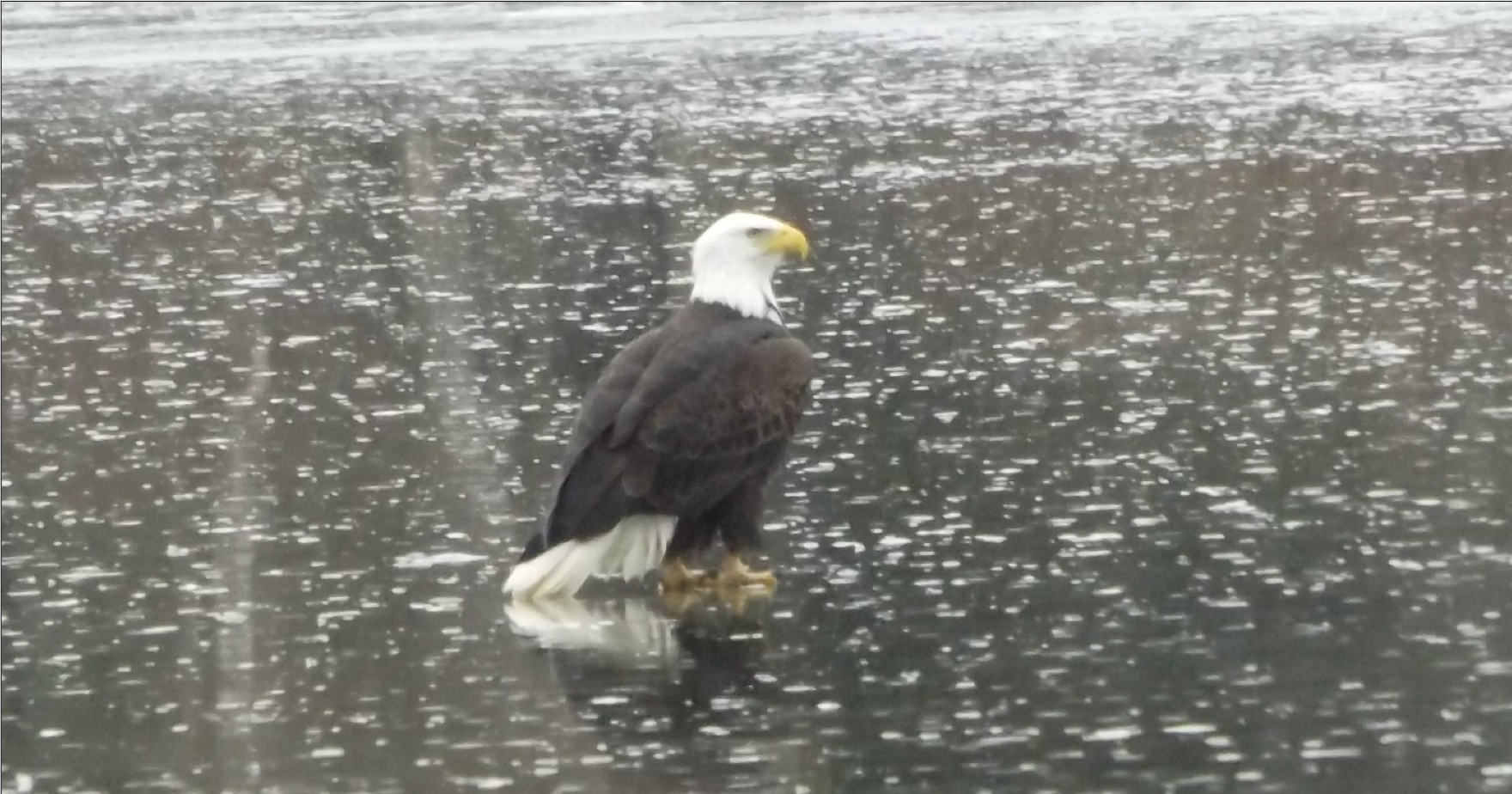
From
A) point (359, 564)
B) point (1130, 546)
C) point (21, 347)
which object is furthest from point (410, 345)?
point (1130, 546)

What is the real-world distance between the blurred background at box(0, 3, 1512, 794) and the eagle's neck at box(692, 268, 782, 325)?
760 millimetres

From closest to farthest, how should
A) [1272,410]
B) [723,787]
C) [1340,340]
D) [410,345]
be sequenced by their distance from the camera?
[723,787] → [1272,410] → [1340,340] → [410,345]

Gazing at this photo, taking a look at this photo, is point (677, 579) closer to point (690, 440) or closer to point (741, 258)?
point (690, 440)

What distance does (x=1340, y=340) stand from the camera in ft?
36.4

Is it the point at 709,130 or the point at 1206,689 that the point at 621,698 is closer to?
the point at 1206,689

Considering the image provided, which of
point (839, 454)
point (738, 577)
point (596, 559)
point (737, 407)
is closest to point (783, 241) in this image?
point (737, 407)

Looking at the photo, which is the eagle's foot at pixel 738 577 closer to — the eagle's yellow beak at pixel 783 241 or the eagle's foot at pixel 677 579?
the eagle's foot at pixel 677 579

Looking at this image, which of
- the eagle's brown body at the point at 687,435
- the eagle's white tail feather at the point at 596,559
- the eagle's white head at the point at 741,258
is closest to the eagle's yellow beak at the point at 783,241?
the eagle's white head at the point at 741,258

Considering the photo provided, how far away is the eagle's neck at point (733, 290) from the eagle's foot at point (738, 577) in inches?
28.6

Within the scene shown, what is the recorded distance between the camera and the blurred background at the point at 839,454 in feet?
22.4

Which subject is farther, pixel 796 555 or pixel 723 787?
pixel 796 555

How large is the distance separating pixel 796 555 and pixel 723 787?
86.2 inches

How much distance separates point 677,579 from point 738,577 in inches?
7.9

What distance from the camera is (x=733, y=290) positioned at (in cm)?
835
